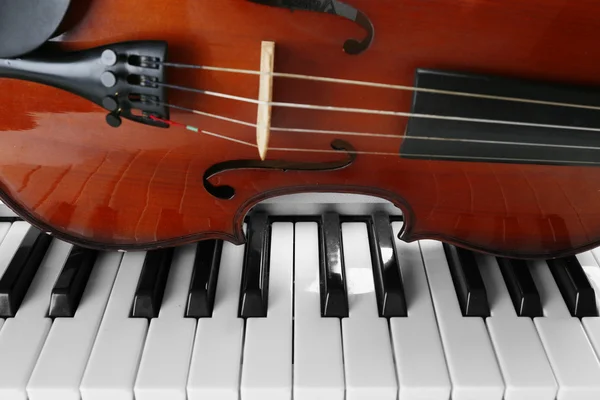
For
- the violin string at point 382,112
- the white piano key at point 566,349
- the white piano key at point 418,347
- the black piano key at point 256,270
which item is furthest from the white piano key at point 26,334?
the white piano key at point 566,349

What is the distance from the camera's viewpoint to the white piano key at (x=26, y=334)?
0.78 m

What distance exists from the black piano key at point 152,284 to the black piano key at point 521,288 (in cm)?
55

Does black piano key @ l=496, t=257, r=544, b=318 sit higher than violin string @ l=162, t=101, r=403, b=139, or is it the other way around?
violin string @ l=162, t=101, r=403, b=139

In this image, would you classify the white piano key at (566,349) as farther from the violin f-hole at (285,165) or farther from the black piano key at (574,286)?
the violin f-hole at (285,165)

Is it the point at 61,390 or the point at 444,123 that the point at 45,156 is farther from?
the point at 444,123

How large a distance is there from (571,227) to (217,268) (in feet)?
1.92

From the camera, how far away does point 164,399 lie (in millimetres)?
768

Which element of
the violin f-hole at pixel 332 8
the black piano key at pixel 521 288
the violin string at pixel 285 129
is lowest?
the black piano key at pixel 521 288

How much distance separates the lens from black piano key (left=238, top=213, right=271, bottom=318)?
2.81 ft

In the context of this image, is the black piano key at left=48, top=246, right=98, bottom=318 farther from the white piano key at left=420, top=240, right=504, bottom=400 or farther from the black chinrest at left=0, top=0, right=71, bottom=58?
the white piano key at left=420, top=240, right=504, bottom=400

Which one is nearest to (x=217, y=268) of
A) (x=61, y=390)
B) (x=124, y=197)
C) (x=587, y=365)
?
(x=124, y=197)

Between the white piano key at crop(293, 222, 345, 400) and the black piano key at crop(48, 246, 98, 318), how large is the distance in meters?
0.34

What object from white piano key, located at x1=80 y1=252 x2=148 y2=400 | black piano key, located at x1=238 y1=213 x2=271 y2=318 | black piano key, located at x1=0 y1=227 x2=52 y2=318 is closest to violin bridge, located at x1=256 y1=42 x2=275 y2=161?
black piano key, located at x1=238 y1=213 x2=271 y2=318

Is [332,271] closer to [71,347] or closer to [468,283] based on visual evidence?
[468,283]
